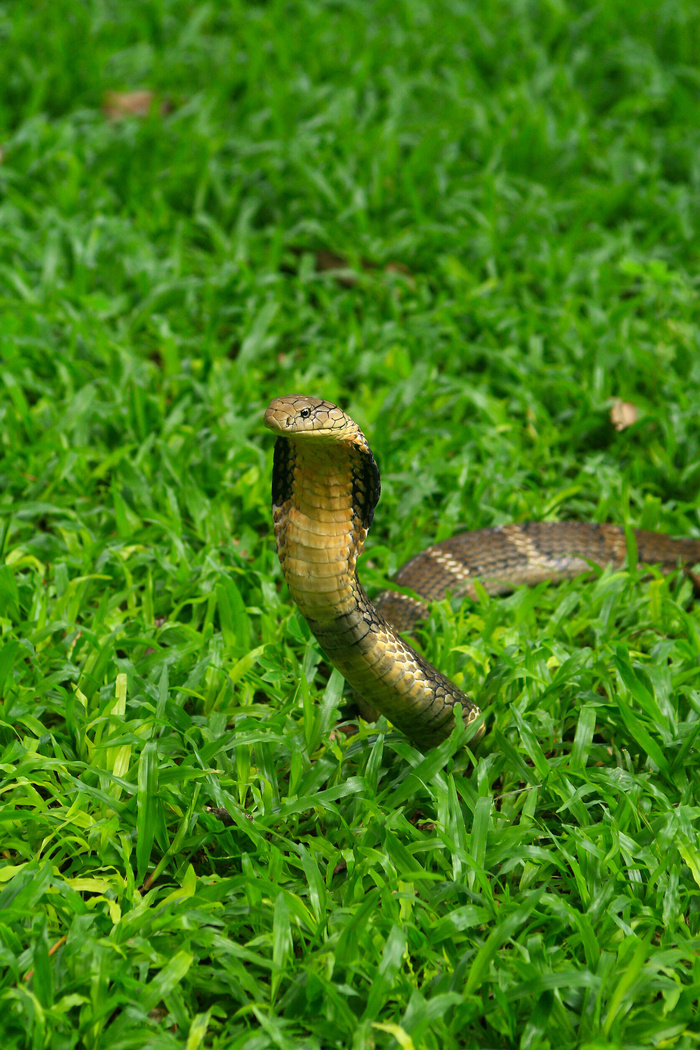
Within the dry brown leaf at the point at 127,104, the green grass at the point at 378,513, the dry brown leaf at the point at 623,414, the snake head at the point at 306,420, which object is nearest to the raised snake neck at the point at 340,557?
the snake head at the point at 306,420

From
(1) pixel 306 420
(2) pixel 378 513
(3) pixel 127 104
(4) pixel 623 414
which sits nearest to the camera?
(1) pixel 306 420

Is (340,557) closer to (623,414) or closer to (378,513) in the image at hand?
(378,513)

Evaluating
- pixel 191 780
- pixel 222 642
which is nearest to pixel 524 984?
pixel 191 780

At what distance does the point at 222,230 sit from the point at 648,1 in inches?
152

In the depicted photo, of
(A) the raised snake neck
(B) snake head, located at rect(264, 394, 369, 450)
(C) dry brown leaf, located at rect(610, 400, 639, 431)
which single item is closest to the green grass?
(C) dry brown leaf, located at rect(610, 400, 639, 431)

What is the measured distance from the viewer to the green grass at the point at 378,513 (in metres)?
2.32

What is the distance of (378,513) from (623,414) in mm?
1293

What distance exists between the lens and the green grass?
232cm

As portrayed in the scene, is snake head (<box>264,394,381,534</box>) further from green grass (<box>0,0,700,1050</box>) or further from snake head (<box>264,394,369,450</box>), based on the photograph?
green grass (<box>0,0,700,1050</box>)

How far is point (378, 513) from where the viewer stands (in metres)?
4.04

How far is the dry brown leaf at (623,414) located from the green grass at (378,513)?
0.15 feet

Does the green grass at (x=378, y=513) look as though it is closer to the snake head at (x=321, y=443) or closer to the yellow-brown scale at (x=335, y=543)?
the yellow-brown scale at (x=335, y=543)

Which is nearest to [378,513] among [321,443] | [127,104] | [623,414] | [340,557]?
[623,414]

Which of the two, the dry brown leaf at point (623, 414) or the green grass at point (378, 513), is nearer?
the green grass at point (378, 513)
